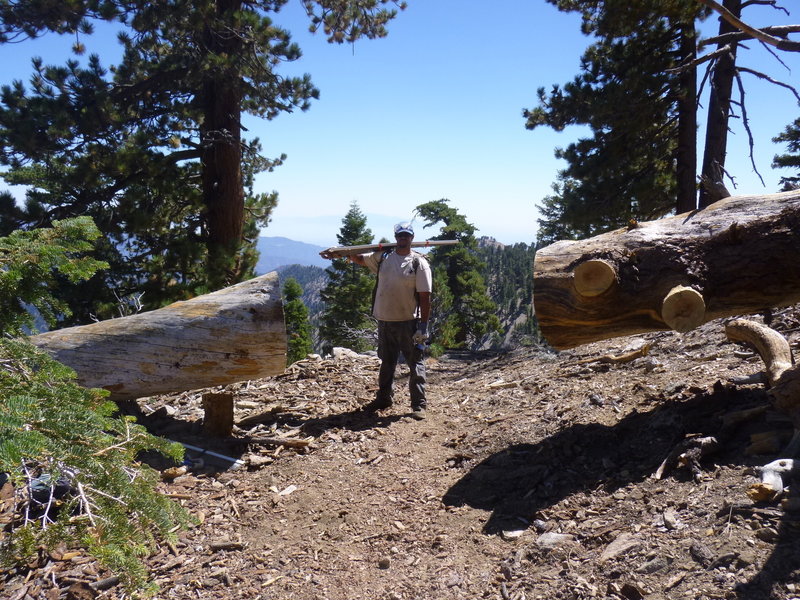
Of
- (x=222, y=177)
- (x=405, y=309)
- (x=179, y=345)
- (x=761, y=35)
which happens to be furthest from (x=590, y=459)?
(x=222, y=177)

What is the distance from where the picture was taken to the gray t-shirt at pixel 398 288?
6242 millimetres

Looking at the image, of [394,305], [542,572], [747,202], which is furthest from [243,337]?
[747,202]

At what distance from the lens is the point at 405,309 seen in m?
6.33

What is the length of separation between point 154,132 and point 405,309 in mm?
6364

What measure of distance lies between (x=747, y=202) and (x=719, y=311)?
89cm

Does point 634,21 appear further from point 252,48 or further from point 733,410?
point 733,410

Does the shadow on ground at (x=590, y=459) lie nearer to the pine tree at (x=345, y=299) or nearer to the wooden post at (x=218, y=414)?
the wooden post at (x=218, y=414)

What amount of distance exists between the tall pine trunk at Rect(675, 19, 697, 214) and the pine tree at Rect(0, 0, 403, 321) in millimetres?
6428

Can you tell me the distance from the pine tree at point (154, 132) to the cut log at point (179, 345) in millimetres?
4283

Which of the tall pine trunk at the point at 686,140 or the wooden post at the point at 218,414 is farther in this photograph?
the tall pine trunk at the point at 686,140

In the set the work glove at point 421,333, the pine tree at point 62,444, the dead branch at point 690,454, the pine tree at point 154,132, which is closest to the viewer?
the pine tree at point 62,444

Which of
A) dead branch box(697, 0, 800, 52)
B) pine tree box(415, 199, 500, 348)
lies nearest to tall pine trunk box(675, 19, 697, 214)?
dead branch box(697, 0, 800, 52)

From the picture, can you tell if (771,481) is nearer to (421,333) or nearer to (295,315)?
(421,333)

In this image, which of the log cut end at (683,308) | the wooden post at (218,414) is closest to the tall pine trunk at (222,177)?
the wooden post at (218,414)
